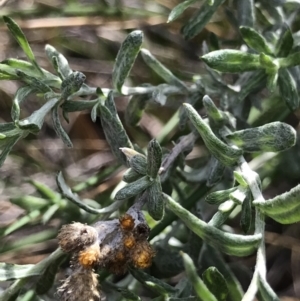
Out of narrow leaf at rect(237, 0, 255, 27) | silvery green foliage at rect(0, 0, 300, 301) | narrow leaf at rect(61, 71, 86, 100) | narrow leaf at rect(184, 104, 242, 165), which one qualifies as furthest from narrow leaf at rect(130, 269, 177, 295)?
narrow leaf at rect(237, 0, 255, 27)

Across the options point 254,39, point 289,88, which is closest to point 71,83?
point 254,39

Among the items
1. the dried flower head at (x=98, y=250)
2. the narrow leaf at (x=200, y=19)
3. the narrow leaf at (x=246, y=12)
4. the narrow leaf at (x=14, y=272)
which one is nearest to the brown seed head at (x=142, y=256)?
the dried flower head at (x=98, y=250)

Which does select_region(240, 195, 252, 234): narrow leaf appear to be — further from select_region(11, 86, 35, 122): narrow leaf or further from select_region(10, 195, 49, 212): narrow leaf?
select_region(10, 195, 49, 212): narrow leaf

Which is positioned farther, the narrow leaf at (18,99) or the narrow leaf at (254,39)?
the narrow leaf at (254,39)

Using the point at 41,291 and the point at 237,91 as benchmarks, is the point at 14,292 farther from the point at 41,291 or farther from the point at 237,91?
the point at 237,91

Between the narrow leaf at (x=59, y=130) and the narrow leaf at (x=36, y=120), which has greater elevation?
the narrow leaf at (x=36, y=120)

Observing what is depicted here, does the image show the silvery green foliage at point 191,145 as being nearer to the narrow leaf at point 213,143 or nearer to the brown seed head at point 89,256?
the narrow leaf at point 213,143
